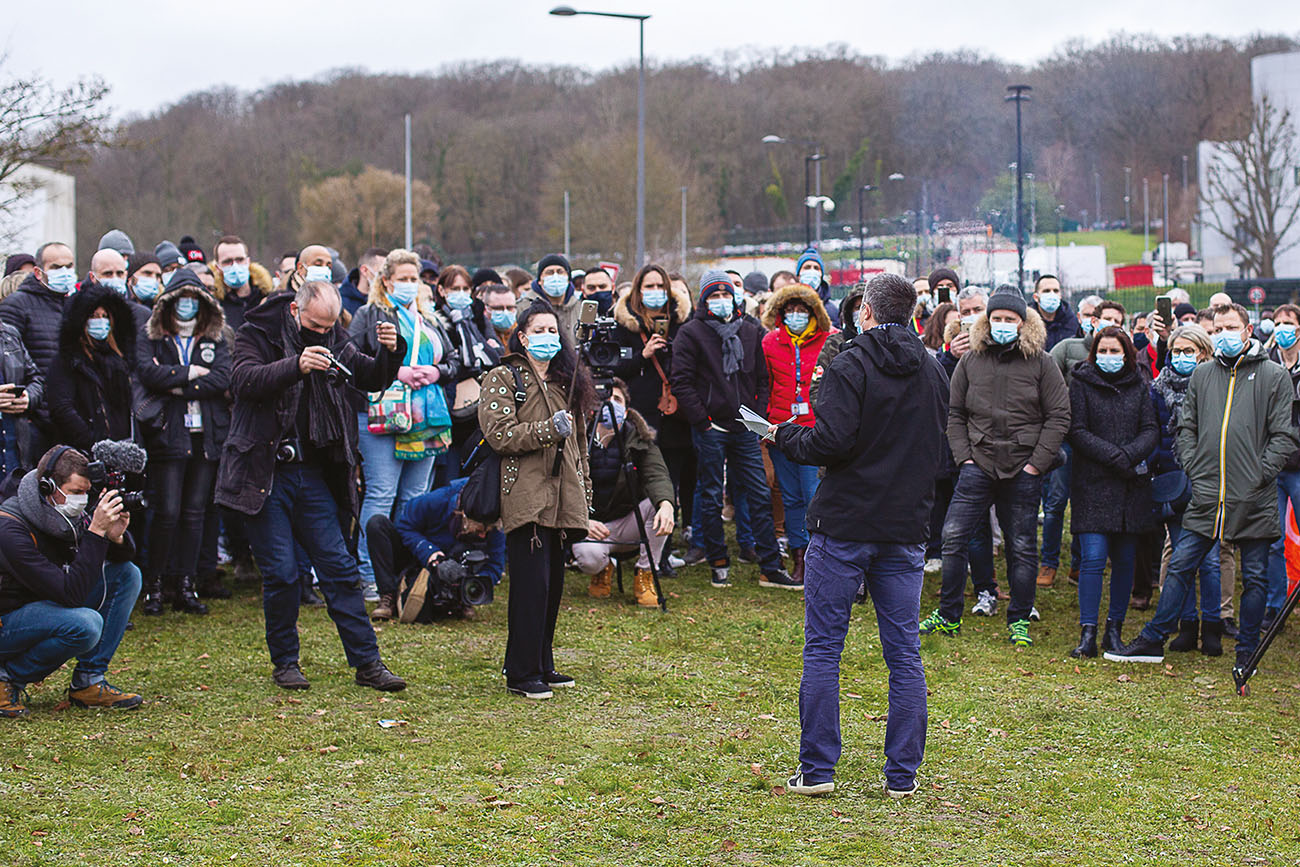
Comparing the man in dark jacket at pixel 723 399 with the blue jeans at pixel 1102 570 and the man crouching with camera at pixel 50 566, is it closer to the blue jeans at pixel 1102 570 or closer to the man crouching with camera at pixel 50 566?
the blue jeans at pixel 1102 570

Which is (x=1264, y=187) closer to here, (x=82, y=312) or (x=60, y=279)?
(x=60, y=279)

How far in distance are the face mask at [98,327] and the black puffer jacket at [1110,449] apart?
592cm

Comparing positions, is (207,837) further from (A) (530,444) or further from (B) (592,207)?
(B) (592,207)

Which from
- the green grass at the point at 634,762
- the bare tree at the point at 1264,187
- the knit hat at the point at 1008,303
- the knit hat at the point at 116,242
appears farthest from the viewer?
the bare tree at the point at 1264,187

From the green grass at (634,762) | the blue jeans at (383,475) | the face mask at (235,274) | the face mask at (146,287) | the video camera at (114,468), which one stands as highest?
the face mask at (235,274)

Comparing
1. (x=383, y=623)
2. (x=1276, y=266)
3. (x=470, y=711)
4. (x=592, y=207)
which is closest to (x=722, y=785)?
(x=470, y=711)

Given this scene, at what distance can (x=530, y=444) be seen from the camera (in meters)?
7.12

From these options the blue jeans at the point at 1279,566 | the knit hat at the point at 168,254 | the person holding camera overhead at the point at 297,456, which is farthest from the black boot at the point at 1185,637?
the knit hat at the point at 168,254

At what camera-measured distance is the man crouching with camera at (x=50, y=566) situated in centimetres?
650

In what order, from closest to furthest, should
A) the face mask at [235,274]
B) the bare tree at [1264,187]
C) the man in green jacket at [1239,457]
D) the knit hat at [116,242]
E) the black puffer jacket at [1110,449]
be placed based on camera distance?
the man in green jacket at [1239,457]
the black puffer jacket at [1110,449]
the face mask at [235,274]
the knit hat at [116,242]
the bare tree at [1264,187]

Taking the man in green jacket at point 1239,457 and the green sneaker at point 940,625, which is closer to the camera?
the man in green jacket at point 1239,457

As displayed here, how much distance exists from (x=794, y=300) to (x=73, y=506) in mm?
5664

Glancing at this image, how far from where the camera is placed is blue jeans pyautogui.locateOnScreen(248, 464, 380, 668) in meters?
7.21

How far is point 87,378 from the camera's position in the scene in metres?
8.50
